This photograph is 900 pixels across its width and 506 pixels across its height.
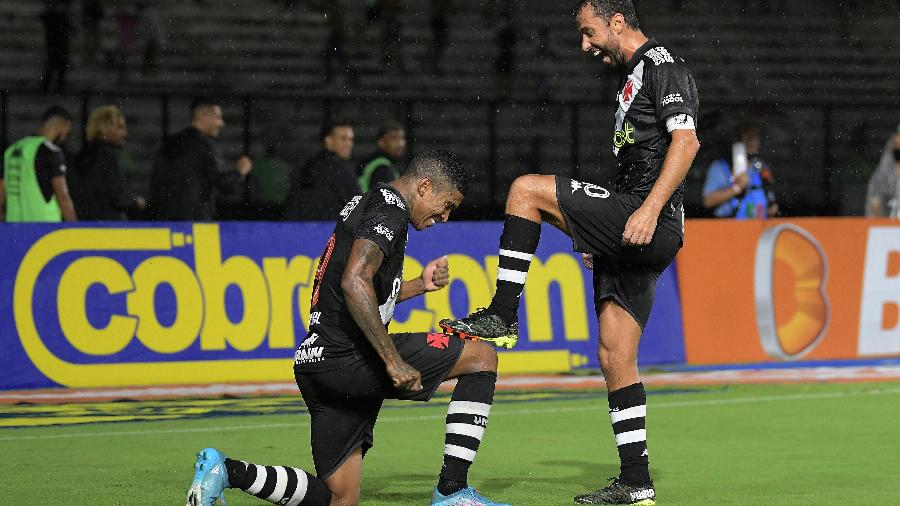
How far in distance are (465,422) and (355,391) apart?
55 centimetres

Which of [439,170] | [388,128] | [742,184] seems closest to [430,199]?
[439,170]

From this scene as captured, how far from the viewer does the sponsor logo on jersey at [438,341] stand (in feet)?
24.7

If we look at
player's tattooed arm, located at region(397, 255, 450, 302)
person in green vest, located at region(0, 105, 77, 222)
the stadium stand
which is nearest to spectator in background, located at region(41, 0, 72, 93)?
the stadium stand

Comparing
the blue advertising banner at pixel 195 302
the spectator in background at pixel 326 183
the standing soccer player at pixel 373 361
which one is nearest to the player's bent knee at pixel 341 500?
the standing soccer player at pixel 373 361

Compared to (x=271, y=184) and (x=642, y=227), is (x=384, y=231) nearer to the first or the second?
(x=642, y=227)

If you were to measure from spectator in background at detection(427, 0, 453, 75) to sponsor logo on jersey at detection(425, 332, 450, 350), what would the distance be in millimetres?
19859

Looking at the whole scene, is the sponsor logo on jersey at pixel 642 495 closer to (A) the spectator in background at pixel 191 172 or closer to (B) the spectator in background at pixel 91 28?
(A) the spectator in background at pixel 191 172

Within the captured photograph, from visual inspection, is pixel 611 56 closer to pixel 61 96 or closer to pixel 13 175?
pixel 13 175

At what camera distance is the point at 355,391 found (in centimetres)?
739

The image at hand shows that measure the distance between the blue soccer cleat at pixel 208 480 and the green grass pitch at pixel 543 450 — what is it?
147cm

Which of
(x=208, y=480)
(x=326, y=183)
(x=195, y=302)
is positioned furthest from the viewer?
(x=326, y=183)

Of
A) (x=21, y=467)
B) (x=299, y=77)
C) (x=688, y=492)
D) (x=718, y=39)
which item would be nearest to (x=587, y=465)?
(x=688, y=492)

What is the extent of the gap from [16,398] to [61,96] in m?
8.00

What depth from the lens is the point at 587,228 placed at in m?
7.84
